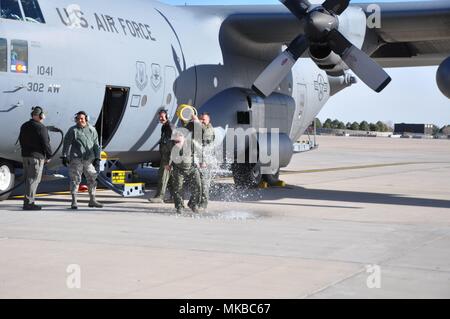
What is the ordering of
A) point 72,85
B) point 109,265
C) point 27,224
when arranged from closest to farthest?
point 109,265, point 27,224, point 72,85

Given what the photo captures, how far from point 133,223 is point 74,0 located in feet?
17.6

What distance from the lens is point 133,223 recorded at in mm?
11117

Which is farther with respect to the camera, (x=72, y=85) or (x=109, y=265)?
(x=72, y=85)

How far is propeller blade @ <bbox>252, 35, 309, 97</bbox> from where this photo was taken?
16172 millimetres

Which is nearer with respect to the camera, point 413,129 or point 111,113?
point 111,113

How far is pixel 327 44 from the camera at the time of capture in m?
15.7

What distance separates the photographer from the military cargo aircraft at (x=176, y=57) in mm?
13188

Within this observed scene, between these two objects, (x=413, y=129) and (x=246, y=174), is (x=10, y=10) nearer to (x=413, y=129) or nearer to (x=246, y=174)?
(x=246, y=174)

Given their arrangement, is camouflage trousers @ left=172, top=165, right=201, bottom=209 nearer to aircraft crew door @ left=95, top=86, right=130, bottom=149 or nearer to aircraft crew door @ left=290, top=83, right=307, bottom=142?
aircraft crew door @ left=95, top=86, right=130, bottom=149

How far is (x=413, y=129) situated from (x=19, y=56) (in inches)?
4628

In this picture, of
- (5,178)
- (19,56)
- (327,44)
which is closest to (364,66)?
(327,44)

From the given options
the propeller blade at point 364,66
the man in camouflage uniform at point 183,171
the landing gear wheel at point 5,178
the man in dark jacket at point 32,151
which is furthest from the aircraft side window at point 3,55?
the propeller blade at point 364,66

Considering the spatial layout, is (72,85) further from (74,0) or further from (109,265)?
(109,265)
